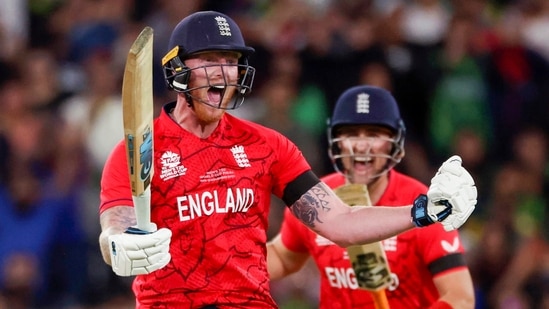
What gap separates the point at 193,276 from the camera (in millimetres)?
5855

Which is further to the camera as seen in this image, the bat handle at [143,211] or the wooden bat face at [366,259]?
the wooden bat face at [366,259]

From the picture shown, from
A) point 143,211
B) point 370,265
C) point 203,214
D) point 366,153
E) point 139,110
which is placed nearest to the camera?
point 139,110

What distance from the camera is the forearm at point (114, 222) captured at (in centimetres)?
565

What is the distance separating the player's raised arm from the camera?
5652 millimetres

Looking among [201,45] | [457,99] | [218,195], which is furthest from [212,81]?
[457,99]

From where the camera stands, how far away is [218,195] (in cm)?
592

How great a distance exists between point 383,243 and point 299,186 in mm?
1149

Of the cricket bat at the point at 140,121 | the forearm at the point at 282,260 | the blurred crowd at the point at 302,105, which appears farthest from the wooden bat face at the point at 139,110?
the blurred crowd at the point at 302,105

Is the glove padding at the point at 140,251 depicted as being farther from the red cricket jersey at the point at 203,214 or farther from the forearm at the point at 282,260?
the forearm at the point at 282,260

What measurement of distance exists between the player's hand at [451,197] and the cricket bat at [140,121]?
123 centimetres

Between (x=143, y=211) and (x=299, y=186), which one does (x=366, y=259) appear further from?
(x=143, y=211)

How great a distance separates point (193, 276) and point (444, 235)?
175cm

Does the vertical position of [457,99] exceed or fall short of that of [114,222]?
it exceeds it

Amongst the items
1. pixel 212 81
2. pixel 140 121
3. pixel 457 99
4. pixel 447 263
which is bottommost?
pixel 447 263
